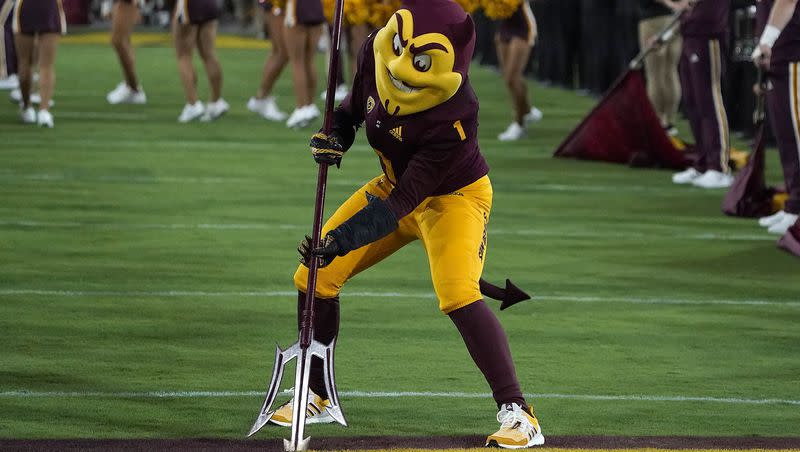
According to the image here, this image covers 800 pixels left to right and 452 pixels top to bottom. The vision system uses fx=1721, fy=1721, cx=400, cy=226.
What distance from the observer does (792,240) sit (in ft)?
34.5

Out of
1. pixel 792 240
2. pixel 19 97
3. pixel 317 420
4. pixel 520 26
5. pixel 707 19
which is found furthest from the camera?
pixel 19 97

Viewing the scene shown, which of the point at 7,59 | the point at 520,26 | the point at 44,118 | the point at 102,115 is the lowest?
the point at 7,59

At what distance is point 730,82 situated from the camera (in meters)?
19.0

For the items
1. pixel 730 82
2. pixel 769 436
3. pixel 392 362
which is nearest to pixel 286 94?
pixel 730 82

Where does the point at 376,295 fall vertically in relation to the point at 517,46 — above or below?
above

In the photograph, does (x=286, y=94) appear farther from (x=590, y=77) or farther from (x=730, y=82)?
(x=730, y=82)

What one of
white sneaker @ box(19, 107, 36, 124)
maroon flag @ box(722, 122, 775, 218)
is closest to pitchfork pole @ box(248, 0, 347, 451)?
maroon flag @ box(722, 122, 775, 218)

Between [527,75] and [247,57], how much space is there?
211 inches

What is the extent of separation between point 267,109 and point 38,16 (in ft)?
10.9

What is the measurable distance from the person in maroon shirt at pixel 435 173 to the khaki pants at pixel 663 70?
11.0 m

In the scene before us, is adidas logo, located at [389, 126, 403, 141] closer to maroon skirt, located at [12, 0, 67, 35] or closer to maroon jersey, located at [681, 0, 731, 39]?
maroon jersey, located at [681, 0, 731, 39]

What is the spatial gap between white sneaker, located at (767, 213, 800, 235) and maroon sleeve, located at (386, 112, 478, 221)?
5.92m

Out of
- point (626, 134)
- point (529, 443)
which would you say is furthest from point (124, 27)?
point (529, 443)

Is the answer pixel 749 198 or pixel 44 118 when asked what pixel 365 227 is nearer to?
pixel 749 198
